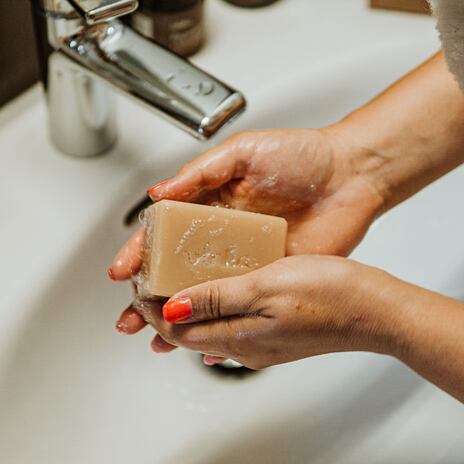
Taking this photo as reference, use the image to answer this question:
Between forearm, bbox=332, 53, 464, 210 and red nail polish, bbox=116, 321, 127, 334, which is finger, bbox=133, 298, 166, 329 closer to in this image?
red nail polish, bbox=116, 321, 127, 334

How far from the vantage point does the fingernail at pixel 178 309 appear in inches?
18.4

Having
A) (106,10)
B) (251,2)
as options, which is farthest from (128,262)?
(251,2)

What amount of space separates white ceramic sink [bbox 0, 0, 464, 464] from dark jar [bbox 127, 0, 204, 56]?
3 cm

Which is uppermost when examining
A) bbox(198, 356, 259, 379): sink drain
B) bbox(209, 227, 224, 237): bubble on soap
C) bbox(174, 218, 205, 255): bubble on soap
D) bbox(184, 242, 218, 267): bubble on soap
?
bbox(174, 218, 205, 255): bubble on soap

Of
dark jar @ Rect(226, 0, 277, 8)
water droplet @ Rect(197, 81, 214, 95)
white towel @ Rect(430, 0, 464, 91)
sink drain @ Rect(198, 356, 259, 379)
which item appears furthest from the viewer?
dark jar @ Rect(226, 0, 277, 8)

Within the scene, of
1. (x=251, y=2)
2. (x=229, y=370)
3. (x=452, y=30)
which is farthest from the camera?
(x=251, y=2)

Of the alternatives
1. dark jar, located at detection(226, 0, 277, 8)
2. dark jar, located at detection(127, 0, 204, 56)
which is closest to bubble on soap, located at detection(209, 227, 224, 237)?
dark jar, located at detection(127, 0, 204, 56)

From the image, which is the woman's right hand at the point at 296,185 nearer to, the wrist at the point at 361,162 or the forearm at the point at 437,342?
the wrist at the point at 361,162

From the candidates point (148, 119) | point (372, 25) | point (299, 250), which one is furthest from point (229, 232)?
point (372, 25)

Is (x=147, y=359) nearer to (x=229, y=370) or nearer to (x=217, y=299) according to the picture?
(x=229, y=370)

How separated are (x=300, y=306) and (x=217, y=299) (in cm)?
5

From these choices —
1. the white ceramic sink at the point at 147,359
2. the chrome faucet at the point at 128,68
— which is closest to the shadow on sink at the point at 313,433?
the white ceramic sink at the point at 147,359

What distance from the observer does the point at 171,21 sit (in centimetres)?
69

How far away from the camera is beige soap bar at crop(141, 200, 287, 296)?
475 mm
